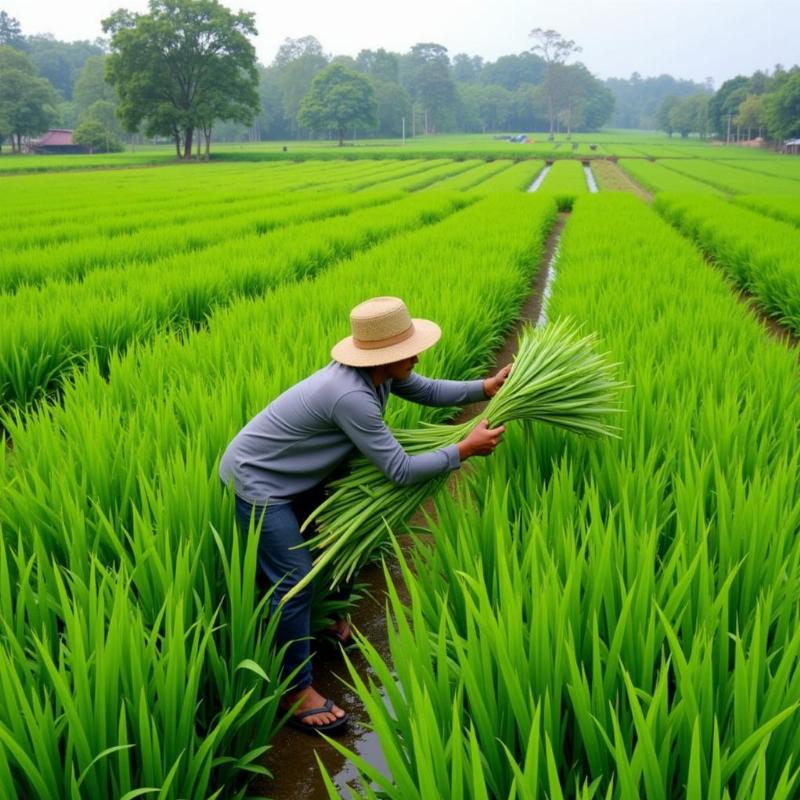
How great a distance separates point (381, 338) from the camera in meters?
2.07

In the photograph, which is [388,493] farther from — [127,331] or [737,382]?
[127,331]

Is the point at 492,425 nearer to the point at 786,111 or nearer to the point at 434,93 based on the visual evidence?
the point at 786,111

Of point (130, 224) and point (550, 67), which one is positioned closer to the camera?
point (130, 224)

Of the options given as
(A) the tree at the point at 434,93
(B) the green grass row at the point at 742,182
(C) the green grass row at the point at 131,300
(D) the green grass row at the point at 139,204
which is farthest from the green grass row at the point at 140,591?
(A) the tree at the point at 434,93

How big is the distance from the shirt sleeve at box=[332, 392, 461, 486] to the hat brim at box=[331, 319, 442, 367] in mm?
95

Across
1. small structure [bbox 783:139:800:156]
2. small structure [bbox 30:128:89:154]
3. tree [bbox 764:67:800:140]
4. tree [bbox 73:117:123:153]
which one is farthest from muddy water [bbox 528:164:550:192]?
small structure [bbox 30:128:89:154]

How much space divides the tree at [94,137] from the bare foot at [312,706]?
60916 millimetres

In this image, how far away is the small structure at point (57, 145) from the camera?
6424 centimetres

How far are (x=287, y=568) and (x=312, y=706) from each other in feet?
1.24

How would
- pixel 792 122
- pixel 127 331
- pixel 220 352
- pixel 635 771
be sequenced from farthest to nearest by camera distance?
pixel 792 122
pixel 127 331
pixel 220 352
pixel 635 771

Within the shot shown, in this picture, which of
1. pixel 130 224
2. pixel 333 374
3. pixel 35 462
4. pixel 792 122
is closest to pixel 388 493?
pixel 333 374

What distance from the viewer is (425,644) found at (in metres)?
1.45

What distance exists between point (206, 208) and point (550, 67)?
10107 centimetres

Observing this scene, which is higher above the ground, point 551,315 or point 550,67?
point 550,67
